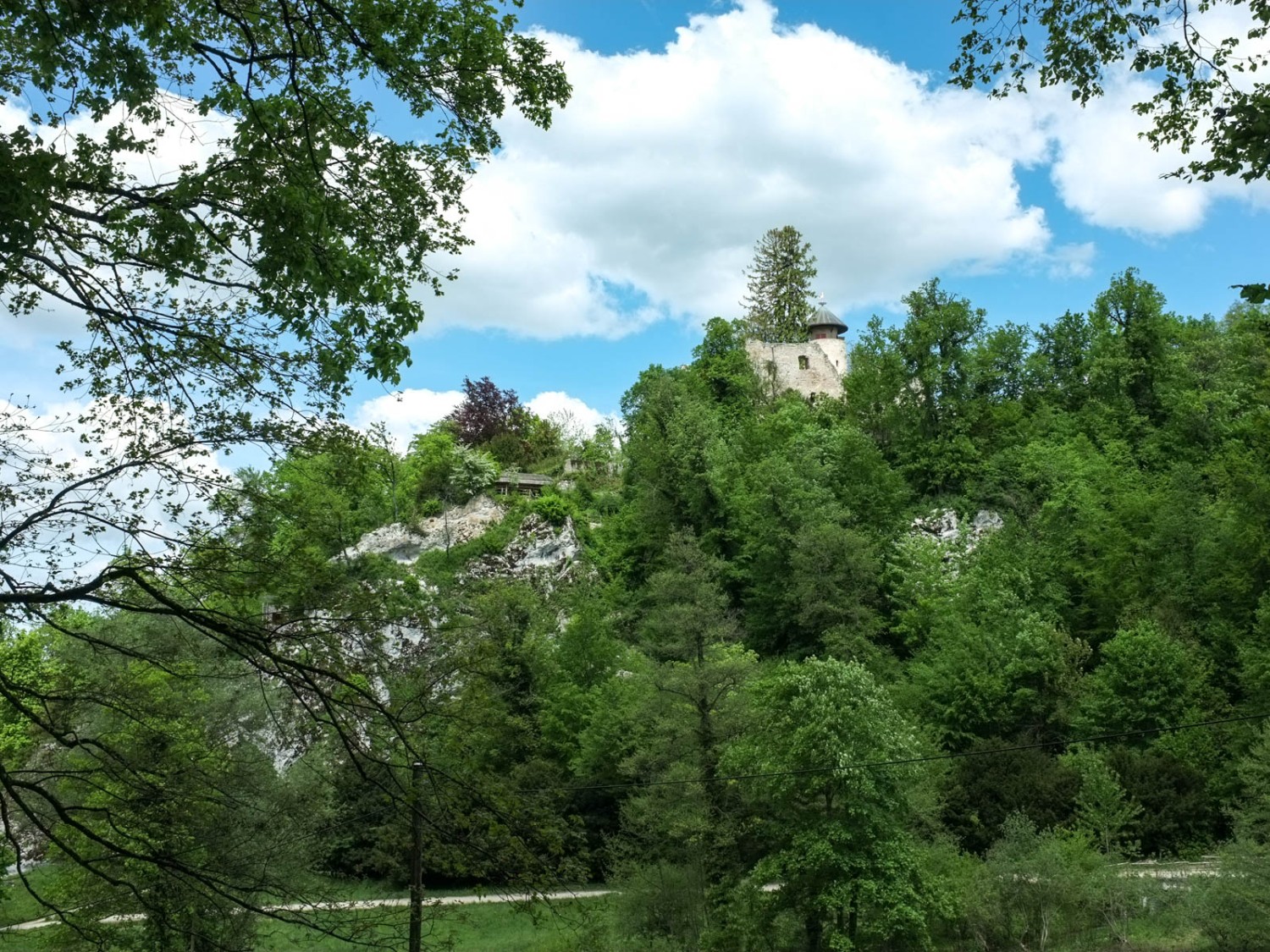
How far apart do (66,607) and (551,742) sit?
25311 mm

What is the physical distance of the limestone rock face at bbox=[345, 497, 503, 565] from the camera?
44.3 metres

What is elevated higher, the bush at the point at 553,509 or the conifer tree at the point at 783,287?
the conifer tree at the point at 783,287

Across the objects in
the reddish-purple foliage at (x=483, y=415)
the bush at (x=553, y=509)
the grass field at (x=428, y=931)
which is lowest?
the grass field at (x=428, y=931)

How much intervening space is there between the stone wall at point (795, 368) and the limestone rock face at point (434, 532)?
49.3ft

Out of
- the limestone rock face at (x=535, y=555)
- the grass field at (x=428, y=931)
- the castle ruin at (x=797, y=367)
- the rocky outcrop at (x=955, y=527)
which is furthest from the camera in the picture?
the castle ruin at (x=797, y=367)

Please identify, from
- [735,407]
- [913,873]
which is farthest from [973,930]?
[735,407]

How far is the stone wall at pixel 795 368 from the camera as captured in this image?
164ft

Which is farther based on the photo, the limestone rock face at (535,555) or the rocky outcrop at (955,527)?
the limestone rock face at (535,555)

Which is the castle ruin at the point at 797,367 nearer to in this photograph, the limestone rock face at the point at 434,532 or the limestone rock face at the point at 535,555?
the limestone rock face at the point at 535,555

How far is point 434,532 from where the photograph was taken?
4509 centimetres

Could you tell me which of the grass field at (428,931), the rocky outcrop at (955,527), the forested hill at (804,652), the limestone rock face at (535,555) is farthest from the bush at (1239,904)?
the limestone rock face at (535,555)

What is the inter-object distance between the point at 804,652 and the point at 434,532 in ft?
62.5

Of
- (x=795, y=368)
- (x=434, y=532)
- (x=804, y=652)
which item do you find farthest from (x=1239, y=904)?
(x=795, y=368)

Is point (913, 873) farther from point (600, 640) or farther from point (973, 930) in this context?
point (600, 640)
